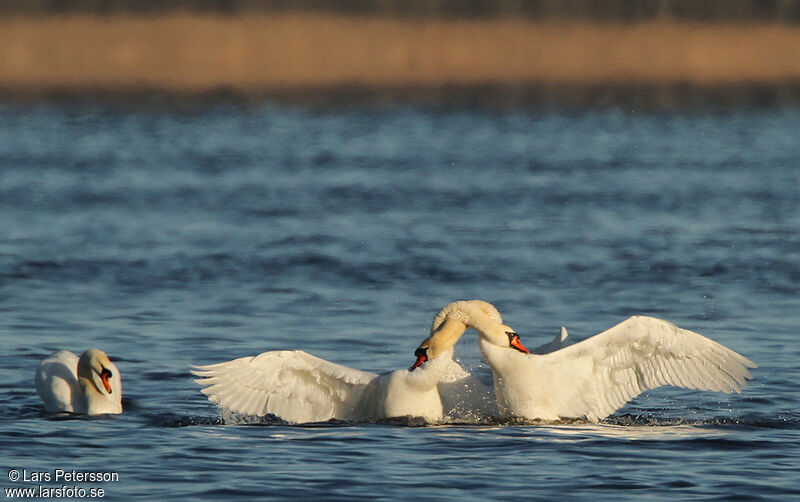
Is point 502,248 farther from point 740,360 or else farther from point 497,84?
point 497,84

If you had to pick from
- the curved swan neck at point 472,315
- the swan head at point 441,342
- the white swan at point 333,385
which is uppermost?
the curved swan neck at point 472,315

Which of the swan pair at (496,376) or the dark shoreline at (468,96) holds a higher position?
the dark shoreline at (468,96)

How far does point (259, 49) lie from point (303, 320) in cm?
2493

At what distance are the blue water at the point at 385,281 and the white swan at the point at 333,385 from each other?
6.4 inches

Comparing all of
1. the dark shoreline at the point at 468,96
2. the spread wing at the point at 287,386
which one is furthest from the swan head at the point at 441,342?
the dark shoreline at the point at 468,96

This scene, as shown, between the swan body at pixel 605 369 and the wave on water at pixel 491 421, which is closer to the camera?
the swan body at pixel 605 369

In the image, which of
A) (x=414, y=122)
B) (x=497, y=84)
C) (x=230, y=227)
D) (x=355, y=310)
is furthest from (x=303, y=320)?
(x=497, y=84)

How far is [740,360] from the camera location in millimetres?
10508

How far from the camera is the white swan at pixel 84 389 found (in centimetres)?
1059

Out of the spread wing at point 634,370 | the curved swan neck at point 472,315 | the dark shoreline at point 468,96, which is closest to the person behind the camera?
the curved swan neck at point 472,315

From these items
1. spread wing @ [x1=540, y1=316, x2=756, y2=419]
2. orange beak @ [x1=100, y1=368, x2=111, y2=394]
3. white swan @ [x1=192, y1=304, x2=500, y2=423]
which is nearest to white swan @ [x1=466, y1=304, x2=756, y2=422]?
spread wing @ [x1=540, y1=316, x2=756, y2=419]

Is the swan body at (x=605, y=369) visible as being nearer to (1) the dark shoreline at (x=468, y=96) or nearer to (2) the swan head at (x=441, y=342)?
(2) the swan head at (x=441, y=342)

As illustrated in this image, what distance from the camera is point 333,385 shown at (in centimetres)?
1028

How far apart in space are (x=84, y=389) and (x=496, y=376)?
9.50 feet
